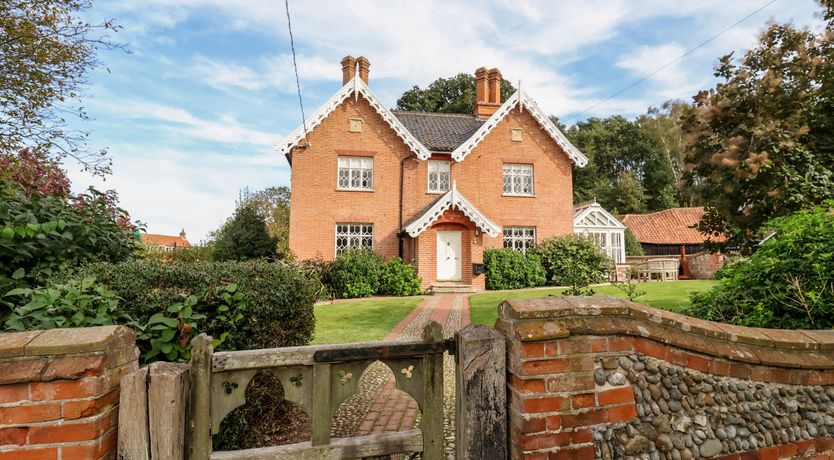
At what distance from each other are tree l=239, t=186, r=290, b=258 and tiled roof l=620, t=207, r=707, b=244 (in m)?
24.0

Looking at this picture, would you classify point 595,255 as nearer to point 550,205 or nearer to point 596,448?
point 550,205

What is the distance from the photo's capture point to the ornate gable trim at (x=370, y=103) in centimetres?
1820

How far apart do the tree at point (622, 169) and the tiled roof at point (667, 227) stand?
7583 millimetres

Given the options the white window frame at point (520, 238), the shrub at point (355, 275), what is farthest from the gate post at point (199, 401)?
the white window frame at point (520, 238)

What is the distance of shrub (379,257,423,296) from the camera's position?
55.4 ft

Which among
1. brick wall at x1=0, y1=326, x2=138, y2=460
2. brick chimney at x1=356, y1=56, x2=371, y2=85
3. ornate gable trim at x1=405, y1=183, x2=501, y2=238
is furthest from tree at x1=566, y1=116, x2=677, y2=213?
brick wall at x1=0, y1=326, x2=138, y2=460

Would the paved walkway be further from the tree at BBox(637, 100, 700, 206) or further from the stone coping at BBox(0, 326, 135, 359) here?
the tree at BBox(637, 100, 700, 206)

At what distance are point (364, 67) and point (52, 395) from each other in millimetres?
20420

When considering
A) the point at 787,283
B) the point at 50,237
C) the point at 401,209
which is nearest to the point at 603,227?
the point at 401,209

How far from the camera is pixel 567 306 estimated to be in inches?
93.7

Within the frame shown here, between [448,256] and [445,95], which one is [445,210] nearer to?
[448,256]

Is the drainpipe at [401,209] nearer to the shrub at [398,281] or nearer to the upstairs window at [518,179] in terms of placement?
the shrub at [398,281]

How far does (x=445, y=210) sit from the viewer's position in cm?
1772

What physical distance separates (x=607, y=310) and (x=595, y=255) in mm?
18305
